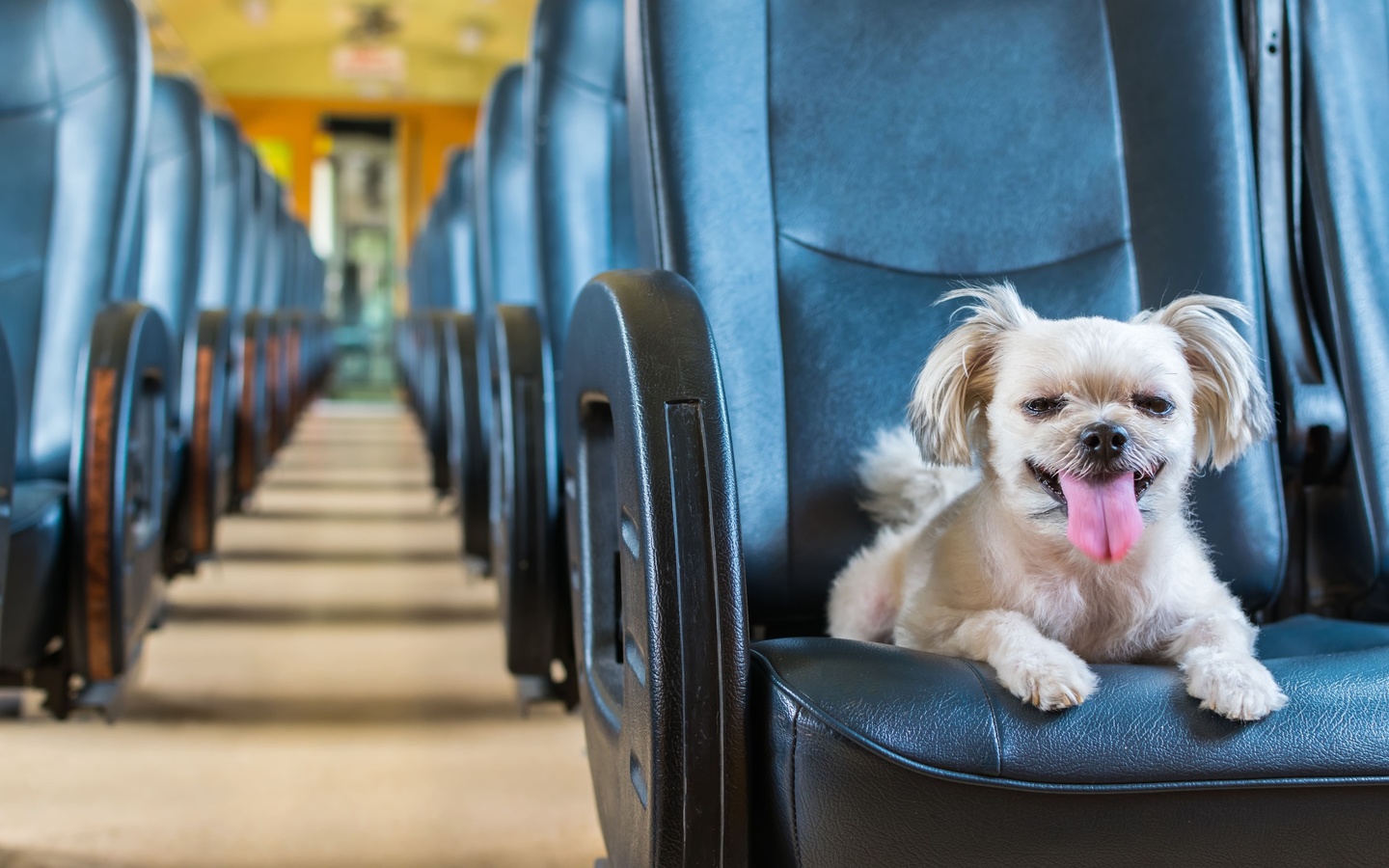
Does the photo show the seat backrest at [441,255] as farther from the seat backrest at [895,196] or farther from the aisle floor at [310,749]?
the seat backrest at [895,196]

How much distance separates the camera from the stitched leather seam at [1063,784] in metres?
0.74

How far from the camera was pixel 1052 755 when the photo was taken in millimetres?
750

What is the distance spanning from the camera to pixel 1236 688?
2.56 ft

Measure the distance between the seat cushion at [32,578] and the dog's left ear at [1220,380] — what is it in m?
1.35

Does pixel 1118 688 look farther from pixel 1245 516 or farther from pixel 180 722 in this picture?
pixel 180 722

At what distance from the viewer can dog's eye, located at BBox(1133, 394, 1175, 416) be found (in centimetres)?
93

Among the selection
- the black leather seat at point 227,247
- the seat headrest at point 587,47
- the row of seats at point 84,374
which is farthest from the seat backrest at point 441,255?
the seat headrest at point 587,47

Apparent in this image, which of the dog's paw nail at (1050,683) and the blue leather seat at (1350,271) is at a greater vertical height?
the blue leather seat at (1350,271)

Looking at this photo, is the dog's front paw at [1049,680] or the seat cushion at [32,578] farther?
the seat cushion at [32,578]

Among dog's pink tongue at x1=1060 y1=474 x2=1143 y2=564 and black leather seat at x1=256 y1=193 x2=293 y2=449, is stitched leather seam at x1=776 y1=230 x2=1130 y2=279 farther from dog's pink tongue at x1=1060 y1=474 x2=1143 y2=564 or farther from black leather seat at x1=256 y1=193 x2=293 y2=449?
black leather seat at x1=256 y1=193 x2=293 y2=449

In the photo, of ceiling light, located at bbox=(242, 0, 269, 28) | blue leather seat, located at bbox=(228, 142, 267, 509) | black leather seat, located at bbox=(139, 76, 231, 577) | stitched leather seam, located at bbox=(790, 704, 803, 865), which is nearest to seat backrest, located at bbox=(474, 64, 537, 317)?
black leather seat, located at bbox=(139, 76, 231, 577)

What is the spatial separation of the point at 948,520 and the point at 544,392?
84 cm

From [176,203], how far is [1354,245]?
7.72 ft

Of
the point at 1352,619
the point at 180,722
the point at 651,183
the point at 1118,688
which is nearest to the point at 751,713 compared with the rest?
the point at 1118,688
